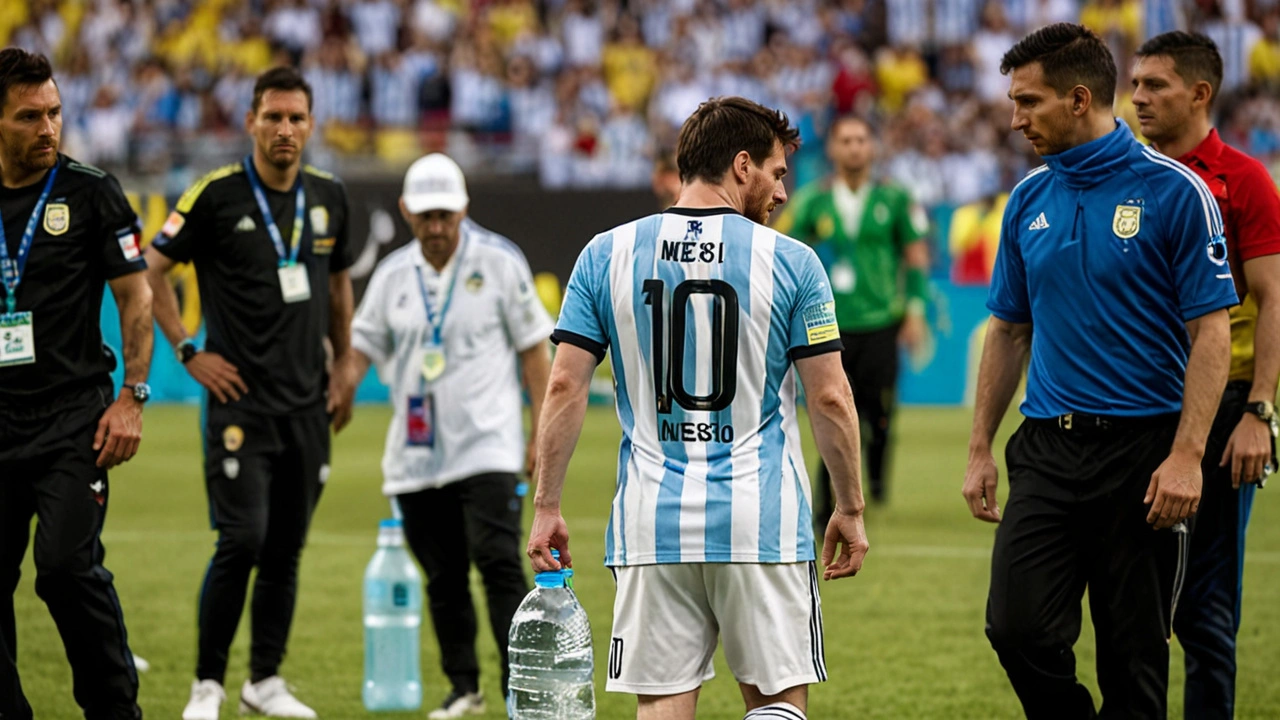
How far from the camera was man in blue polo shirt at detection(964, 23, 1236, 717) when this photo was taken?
16.7 feet

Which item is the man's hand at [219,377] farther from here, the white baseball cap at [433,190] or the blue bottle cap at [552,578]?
the blue bottle cap at [552,578]

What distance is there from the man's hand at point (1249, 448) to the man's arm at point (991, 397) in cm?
71

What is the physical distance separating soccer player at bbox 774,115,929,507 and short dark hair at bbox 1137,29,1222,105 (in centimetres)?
613

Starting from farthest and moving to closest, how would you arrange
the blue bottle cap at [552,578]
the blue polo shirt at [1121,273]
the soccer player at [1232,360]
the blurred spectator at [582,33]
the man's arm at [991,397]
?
the blurred spectator at [582,33] → the man's arm at [991,397] → the soccer player at [1232,360] → the blue polo shirt at [1121,273] → the blue bottle cap at [552,578]

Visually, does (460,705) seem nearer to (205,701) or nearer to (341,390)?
(205,701)

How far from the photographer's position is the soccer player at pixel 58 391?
18.8 ft

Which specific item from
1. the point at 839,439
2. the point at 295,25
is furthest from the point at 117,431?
the point at 295,25

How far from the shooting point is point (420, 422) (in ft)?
23.9

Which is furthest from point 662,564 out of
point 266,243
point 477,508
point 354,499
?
point 354,499

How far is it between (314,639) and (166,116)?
67.4 ft

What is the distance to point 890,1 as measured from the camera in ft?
89.7

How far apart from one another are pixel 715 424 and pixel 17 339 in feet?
8.70

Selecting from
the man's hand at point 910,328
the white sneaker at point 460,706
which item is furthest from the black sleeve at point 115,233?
the man's hand at point 910,328

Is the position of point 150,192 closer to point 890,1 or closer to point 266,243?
point 890,1
